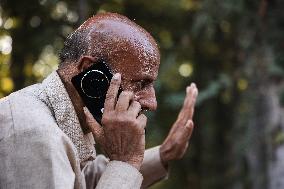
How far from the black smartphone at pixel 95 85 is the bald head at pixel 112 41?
59mm

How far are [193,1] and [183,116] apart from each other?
5177 millimetres

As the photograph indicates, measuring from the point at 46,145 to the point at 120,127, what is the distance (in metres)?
0.38

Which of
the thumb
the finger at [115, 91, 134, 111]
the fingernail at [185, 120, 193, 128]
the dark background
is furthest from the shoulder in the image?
the dark background

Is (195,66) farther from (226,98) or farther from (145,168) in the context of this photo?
(145,168)

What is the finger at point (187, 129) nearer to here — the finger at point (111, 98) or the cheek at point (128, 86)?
the cheek at point (128, 86)

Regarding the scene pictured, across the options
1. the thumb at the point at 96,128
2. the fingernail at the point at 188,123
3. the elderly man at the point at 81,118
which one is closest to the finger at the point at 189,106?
the fingernail at the point at 188,123

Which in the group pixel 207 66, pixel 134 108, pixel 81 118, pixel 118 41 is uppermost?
pixel 118 41

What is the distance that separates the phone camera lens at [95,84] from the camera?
331 cm

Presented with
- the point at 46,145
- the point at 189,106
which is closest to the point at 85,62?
the point at 46,145

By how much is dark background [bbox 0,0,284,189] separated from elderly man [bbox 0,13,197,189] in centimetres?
191

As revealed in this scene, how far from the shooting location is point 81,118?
3432mm

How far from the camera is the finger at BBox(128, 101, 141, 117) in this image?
323 cm

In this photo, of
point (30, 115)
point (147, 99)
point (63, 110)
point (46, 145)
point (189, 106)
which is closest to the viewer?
point (46, 145)

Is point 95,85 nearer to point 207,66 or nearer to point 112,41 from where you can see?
point 112,41
